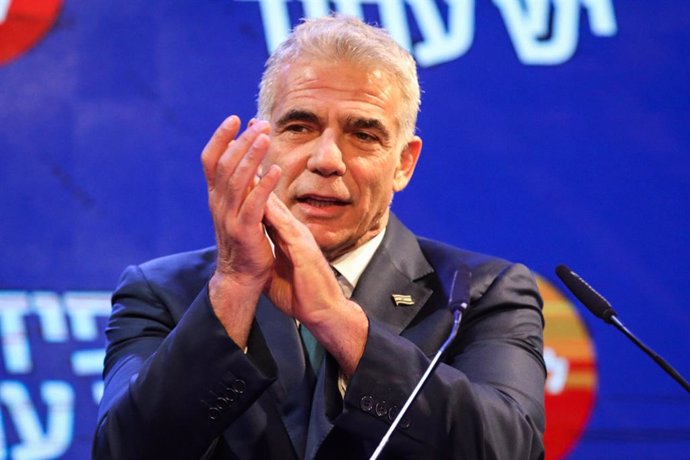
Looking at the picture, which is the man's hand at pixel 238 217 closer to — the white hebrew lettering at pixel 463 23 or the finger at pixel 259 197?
the finger at pixel 259 197

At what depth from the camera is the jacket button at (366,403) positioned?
5.48ft

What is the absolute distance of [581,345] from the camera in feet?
9.94

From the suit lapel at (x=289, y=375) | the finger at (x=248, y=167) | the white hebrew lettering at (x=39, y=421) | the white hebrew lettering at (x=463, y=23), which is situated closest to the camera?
the finger at (x=248, y=167)

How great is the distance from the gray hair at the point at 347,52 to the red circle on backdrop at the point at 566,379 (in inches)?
41.8

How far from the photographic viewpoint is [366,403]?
1.67m

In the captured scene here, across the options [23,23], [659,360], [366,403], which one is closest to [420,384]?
[366,403]

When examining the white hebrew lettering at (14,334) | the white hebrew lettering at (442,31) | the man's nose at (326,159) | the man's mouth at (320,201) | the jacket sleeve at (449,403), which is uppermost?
the white hebrew lettering at (442,31)

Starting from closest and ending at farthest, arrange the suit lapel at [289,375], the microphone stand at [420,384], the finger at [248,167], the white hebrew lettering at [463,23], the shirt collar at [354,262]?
the microphone stand at [420,384] → the finger at [248,167] → the suit lapel at [289,375] → the shirt collar at [354,262] → the white hebrew lettering at [463,23]

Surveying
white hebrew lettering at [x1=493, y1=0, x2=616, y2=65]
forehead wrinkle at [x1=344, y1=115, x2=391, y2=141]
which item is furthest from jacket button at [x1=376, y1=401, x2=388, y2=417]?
white hebrew lettering at [x1=493, y1=0, x2=616, y2=65]

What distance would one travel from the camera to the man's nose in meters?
2.02

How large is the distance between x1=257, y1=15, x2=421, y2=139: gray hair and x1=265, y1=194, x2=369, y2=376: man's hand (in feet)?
1.76

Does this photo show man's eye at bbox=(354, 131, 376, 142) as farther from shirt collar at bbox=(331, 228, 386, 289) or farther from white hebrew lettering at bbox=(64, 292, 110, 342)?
white hebrew lettering at bbox=(64, 292, 110, 342)

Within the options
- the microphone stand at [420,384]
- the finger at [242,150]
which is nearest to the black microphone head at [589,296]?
the microphone stand at [420,384]

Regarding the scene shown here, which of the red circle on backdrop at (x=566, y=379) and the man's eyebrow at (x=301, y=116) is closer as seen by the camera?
the man's eyebrow at (x=301, y=116)
